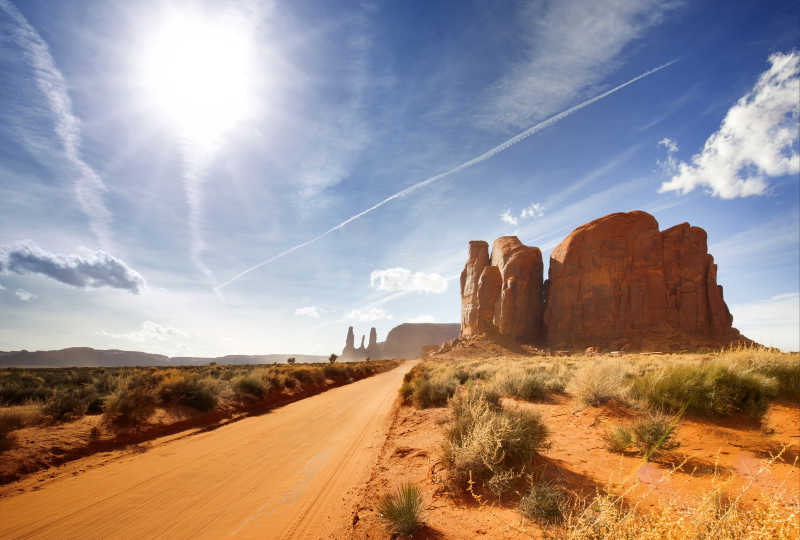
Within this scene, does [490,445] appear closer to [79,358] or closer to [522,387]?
[522,387]

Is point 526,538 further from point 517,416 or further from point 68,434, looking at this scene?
point 68,434

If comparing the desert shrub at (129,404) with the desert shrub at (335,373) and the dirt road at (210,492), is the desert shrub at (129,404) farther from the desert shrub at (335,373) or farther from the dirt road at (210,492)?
the desert shrub at (335,373)

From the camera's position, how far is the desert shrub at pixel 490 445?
4254 mm

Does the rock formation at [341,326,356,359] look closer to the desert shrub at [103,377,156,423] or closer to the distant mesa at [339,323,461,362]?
the distant mesa at [339,323,461,362]

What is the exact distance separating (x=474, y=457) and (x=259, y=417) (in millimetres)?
8308

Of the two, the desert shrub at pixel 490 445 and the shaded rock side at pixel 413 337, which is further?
the shaded rock side at pixel 413 337

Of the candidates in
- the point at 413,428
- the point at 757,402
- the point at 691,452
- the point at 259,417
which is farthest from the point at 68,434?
the point at 757,402

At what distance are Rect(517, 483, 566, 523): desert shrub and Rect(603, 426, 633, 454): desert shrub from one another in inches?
101

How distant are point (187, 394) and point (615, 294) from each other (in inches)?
2186

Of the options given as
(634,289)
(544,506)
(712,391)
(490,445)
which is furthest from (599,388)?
(634,289)

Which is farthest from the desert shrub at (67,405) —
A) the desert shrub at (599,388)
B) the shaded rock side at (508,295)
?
the shaded rock side at (508,295)

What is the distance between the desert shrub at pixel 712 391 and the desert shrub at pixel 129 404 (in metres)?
12.7

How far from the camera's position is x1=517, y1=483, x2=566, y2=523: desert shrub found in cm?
325

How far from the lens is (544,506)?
10.9 feet
